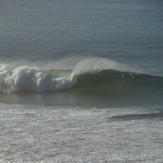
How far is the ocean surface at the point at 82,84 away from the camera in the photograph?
10.8 m

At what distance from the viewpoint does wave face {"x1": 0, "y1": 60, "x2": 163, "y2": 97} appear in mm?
17266

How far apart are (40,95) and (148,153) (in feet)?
23.2

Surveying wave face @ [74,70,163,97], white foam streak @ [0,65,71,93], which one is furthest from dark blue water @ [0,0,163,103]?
wave face @ [74,70,163,97]

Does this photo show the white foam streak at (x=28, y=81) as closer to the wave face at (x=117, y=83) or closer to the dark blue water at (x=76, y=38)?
the dark blue water at (x=76, y=38)

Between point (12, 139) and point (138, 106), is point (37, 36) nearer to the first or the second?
point (138, 106)

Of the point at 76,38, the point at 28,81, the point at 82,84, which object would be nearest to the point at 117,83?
the point at 82,84

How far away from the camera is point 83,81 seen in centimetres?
1845

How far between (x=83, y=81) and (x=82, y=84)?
19cm

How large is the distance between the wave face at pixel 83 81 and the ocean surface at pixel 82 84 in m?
0.03

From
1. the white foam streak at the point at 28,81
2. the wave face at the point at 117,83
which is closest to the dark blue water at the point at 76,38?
the white foam streak at the point at 28,81

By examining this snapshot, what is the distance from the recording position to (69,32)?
27344 millimetres

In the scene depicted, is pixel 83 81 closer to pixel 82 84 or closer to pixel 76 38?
pixel 82 84

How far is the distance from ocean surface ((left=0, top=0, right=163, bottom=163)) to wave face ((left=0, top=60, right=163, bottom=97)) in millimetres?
29

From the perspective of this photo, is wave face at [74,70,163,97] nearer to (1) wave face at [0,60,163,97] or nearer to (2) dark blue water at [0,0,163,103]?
(1) wave face at [0,60,163,97]
